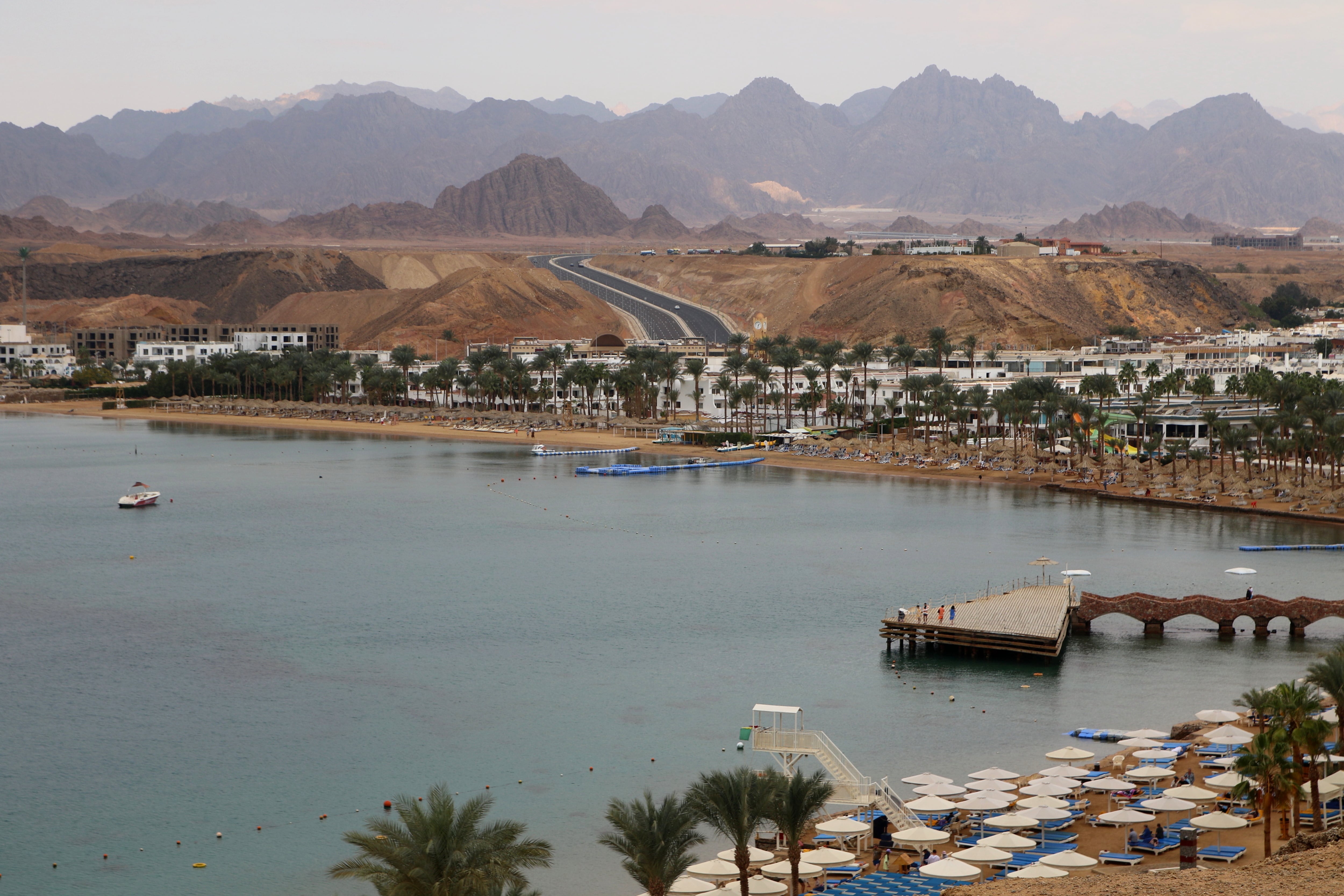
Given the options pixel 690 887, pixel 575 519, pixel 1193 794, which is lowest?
pixel 690 887

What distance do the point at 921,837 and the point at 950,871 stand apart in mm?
2521

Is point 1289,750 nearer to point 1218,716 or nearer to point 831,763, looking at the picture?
point 1218,716

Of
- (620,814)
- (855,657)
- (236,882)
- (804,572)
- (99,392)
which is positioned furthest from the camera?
(99,392)

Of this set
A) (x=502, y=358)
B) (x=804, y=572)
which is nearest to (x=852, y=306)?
(x=502, y=358)

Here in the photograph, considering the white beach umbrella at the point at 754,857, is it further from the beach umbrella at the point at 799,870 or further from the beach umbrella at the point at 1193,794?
the beach umbrella at the point at 1193,794

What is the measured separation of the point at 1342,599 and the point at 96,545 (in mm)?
63652

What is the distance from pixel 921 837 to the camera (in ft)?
106

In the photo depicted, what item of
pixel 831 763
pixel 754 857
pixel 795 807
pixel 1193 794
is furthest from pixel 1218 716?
pixel 795 807

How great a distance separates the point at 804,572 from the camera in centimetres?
6831

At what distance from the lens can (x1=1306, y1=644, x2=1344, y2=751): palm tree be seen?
109ft

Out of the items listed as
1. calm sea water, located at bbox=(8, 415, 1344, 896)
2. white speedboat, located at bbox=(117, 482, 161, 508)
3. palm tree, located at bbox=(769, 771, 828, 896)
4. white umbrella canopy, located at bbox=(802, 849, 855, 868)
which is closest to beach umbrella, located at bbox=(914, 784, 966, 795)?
calm sea water, located at bbox=(8, 415, 1344, 896)

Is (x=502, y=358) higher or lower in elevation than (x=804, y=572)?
higher

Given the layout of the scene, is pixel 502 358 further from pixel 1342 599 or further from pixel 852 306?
pixel 1342 599

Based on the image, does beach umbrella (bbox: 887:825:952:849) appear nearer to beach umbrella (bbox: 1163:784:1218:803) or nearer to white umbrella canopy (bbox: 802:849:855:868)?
white umbrella canopy (bbox: 802:849:855:868)
